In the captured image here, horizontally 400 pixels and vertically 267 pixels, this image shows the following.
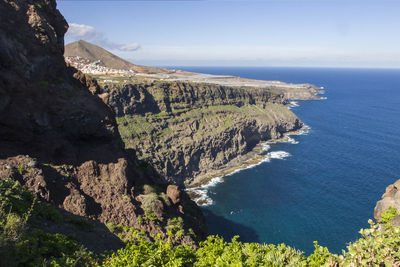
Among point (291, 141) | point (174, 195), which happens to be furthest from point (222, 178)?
point (174, 195)

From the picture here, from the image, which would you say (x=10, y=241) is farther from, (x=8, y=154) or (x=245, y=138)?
(x=245, y=138)

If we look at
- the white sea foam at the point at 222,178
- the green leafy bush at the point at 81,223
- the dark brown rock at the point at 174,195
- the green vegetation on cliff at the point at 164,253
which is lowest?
the white sea foam at the point at 222,178

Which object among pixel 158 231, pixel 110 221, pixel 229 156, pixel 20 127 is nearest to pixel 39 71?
pixel 20 127

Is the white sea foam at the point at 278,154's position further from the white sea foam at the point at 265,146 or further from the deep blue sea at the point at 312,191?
the white sea foam at the point at 265,146

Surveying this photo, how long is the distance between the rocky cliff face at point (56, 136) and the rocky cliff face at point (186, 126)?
55.4m

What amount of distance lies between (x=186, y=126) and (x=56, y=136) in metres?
75.6

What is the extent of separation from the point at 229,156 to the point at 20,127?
85021 millimetres

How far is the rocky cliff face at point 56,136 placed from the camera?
27156mm

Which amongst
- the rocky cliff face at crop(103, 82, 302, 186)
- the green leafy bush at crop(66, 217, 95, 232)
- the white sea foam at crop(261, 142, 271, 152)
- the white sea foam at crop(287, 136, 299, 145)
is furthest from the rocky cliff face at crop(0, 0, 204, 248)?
the white sea foam at crop(287, 136, 299, 145)

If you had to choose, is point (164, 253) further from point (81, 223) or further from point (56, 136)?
point (56, 136)

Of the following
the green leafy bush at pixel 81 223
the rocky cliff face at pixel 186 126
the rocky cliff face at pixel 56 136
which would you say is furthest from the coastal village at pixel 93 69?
the green leafy bush at pixel 81 223

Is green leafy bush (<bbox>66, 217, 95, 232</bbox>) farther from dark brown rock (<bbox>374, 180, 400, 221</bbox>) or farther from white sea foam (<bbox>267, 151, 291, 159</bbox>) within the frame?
white sea foam (<bbox>267, 151, 291, 159</bbox>)

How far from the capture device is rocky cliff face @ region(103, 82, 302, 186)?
93438 millimetres

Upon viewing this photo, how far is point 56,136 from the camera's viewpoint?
3100cm
